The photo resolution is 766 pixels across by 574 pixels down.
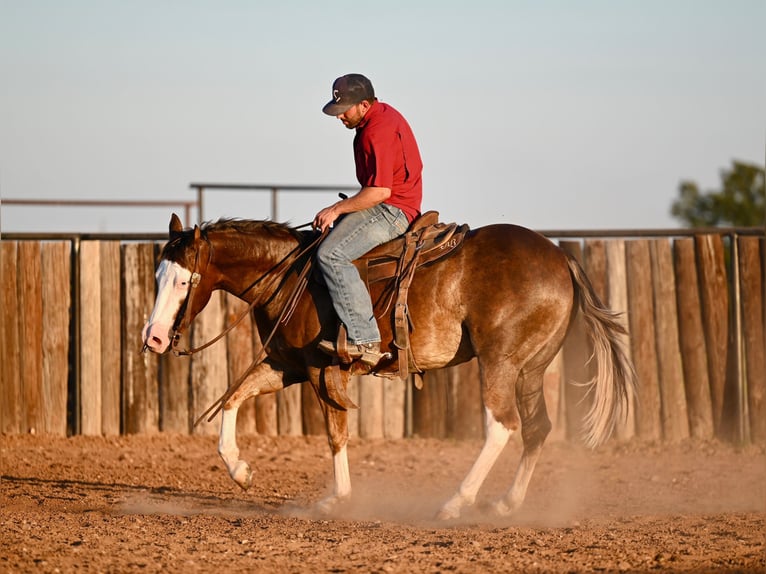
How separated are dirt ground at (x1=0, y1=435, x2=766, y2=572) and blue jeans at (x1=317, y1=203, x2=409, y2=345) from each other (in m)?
1.33

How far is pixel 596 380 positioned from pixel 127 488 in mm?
4131

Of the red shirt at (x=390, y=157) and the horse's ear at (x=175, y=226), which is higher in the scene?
the red shirt at (x=390, y=157)

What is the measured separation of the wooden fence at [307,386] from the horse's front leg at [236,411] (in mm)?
3220

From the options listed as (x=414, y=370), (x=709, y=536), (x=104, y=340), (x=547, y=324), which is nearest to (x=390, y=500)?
(x=414, y=370)

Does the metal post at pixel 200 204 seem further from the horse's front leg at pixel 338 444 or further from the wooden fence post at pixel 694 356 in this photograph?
the horse's front leg at pixel 338 444

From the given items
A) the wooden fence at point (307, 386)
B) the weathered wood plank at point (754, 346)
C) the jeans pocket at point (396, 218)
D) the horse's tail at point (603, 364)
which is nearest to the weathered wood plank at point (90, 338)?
the wooden fence at point (307, 386)

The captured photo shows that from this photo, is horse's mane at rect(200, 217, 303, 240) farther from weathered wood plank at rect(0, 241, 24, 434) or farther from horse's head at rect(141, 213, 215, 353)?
weathered wood plank at rect(0, 241, 24, 434)

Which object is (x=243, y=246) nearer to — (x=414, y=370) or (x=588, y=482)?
(x=414, y=370)

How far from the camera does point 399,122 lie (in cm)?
737

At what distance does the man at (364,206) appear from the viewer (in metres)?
7.15

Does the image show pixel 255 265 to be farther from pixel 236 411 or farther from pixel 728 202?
pixel 728 202

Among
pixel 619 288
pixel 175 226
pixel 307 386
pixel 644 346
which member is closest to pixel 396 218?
pixel 175 226

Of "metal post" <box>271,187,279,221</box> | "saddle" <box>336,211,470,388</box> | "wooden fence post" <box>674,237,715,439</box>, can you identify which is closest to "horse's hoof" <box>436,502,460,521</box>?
"saddle" <box>336,211,470,388</box>

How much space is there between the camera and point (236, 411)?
25.2 ft
